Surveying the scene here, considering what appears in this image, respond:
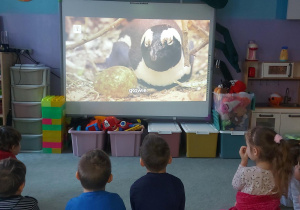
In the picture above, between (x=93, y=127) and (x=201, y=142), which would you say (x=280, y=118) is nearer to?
(x=201, y=142)

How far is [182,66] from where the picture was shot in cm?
411

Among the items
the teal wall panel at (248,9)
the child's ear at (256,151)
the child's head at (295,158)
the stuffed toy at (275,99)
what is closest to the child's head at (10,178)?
the child's ear at (256,151)

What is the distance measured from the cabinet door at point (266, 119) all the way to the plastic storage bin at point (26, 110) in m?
2.61

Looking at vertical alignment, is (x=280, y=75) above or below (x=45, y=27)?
below

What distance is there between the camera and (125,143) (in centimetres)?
392

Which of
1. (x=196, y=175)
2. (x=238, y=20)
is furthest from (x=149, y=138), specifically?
(x=238, y=20)

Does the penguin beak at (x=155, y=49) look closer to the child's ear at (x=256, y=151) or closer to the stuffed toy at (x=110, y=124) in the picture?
the stuffed toy at (x=110, y=124)

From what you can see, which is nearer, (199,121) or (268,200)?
(268,200)

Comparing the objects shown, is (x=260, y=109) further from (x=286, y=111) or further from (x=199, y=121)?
(x=199, y=121)

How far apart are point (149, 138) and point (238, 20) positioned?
301 cm

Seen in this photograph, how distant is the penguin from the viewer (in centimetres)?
404

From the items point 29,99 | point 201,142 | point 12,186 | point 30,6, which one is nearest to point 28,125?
point 29,99

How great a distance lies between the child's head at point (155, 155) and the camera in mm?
1698

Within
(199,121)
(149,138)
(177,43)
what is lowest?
(199,121)
